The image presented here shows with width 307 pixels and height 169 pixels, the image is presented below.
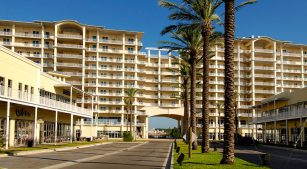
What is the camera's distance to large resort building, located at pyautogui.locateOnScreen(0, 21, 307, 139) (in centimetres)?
10600

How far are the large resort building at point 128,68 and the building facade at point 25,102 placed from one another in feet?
145

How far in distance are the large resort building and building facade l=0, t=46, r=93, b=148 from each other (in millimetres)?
44124

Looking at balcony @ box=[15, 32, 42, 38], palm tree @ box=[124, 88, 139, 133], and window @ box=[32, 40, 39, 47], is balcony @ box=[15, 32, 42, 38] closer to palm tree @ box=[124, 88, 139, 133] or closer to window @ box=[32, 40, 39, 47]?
window @ box=[32, 40, 39, 47]

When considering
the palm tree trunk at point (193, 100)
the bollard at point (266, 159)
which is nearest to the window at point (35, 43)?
the palm tree trunk at point (193, 100)

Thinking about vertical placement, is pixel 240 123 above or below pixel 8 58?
below

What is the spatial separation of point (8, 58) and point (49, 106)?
884cm

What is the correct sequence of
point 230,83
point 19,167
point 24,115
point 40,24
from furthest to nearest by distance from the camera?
1. point 40,24
2. point 24,115
3. point 230,83
4. point 19,167

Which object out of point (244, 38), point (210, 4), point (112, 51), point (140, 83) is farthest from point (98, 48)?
point (210, 4)

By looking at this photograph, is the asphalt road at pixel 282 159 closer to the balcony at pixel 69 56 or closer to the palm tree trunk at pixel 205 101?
the palm tree trunk at pixel 205 101

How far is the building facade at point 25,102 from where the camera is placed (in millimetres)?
37844

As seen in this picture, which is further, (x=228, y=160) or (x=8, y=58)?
(x=8, y=58)

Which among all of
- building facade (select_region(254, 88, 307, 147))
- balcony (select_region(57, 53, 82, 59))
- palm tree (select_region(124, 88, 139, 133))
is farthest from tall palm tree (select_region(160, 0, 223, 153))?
balcony (select_region(57, 53, 82, 59))

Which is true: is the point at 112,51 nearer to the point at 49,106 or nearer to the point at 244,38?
the point at 244,38

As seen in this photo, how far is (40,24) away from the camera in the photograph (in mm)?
105125
